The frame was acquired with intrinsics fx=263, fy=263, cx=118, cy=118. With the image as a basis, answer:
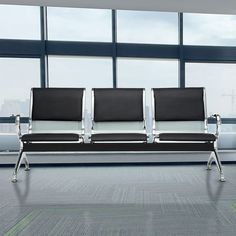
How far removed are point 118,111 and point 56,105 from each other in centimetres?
72

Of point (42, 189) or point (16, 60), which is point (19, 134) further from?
point (16, 60)

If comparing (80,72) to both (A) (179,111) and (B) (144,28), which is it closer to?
(B) (144,28)

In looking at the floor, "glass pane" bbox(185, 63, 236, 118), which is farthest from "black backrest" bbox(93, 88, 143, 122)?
"glass pane" bbox(185, 63, 236, 118)

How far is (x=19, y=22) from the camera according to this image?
4227 mm

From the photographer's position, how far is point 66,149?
2.62 m

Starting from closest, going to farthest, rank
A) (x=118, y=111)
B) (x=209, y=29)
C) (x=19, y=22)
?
(x=118, y=111)
(x=19, y=22)
(x=209, y=29)

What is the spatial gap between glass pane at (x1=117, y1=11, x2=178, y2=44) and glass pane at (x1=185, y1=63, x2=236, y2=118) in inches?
24.3

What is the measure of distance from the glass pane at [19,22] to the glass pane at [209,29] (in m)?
2.46

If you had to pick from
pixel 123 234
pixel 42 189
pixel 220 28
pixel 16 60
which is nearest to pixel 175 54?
pixel 220 28

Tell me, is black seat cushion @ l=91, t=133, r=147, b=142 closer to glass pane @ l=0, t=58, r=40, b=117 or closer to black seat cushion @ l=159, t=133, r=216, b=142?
black seat cushion @ l=159, t=133, r=216, b=142

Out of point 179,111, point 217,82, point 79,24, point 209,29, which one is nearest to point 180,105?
point 179,111

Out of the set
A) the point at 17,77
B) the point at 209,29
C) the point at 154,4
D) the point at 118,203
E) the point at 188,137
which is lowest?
the point at 118,203

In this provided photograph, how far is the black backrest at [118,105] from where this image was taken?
119 inches

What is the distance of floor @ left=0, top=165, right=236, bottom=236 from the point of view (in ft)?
5.01
